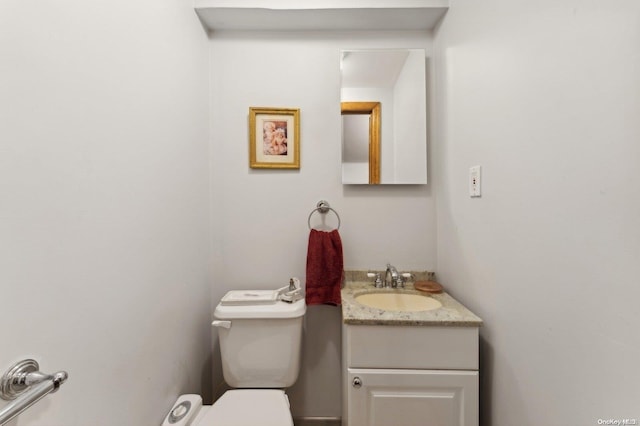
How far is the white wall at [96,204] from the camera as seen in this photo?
492 millimetres

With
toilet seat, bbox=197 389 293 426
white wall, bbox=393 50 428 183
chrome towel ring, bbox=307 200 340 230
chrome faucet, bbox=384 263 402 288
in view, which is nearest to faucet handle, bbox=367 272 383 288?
chrome faucet, bbox=384 263 402 288

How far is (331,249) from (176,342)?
774 mm

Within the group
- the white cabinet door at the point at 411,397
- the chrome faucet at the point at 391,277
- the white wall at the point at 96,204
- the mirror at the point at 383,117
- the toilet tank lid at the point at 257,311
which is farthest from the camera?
the mirror at the point at 383,117

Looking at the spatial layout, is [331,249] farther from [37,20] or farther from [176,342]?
[37,20]

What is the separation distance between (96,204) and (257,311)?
734mm

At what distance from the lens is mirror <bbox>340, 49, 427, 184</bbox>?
1355 mm

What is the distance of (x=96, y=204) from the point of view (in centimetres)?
65

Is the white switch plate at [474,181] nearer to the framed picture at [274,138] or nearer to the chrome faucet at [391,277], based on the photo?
the chrome faucet at [391,277]

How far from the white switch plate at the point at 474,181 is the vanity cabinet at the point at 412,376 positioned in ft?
1.71

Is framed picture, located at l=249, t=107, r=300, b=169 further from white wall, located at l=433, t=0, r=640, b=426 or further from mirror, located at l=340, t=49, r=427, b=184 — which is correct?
white wall, located at l=433, t=0, r=640, b=426

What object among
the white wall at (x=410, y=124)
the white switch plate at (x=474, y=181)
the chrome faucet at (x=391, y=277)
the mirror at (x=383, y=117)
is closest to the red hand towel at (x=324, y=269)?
the chrome faucet at (x=391, y=277)

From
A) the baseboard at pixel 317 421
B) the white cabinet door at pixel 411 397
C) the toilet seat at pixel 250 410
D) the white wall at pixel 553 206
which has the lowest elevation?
the baseboard at pixel 317 421

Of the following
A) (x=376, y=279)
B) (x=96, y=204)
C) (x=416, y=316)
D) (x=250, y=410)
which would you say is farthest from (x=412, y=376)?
(x=96, y=204)

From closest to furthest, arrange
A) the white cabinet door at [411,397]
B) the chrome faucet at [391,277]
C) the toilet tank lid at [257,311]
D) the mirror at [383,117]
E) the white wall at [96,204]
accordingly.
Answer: the white wall at [96,204]
the white cabinet door at [411,397]
the toilet tank lid at [257,311]
the chrome faucet at [391,277]
the mirror at [383,117]
